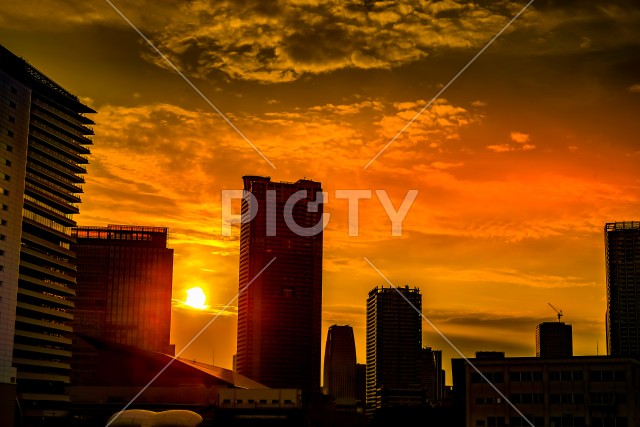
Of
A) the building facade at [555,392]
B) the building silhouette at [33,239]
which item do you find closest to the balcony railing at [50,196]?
the building silhouette at [33,239]

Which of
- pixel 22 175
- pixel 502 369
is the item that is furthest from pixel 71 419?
pixel 502 369

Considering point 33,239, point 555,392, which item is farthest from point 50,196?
point 555,392

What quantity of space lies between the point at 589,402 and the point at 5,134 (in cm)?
11040

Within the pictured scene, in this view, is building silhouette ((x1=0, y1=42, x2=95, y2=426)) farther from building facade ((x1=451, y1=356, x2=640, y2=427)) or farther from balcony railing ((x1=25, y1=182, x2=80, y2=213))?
building facade ((x1=451, y1=356, x2=640, y2=427))

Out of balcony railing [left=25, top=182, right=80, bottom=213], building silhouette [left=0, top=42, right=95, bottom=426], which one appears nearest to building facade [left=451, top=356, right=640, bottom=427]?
building silhouette [left=0, top=42, right=95, bottom=426]

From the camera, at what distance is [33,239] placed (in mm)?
181750

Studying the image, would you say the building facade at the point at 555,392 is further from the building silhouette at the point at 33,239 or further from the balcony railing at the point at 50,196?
the balcony railing at the point at 50,196

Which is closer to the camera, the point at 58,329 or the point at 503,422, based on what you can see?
the point at 503,422

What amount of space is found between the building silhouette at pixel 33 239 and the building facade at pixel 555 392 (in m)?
80.6

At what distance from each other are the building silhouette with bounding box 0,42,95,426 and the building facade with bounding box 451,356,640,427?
80.6 m

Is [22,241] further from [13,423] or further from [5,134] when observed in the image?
[13,423]

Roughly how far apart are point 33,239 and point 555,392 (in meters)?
107

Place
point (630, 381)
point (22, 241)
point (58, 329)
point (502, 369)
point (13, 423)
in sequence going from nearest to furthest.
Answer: point (630, 381)
point (502, 369)
point (13, 423)
point (22, 241)
point (58, 329)

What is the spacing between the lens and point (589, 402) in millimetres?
123188
